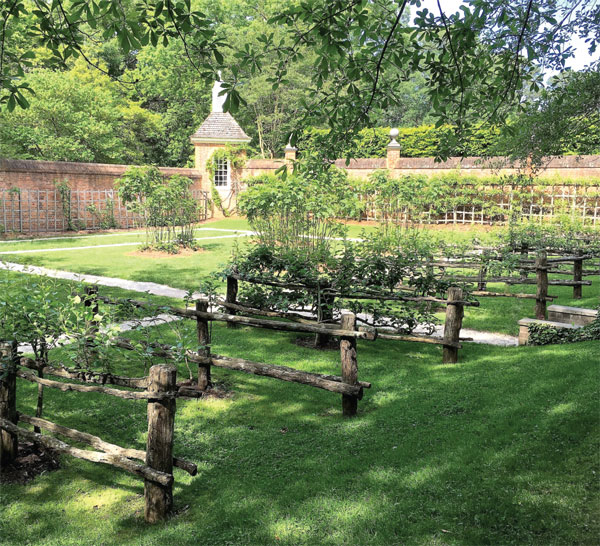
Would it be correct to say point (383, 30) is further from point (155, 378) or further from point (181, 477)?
point (181, 477)

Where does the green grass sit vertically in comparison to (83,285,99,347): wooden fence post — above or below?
below

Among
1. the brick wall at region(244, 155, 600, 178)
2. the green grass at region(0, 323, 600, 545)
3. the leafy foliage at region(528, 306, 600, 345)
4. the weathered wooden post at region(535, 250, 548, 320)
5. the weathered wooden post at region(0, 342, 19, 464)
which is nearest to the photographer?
the green grass at region(0, 323, 600, 545)

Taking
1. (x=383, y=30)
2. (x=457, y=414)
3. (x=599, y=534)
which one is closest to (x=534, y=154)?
(x=383, y=30)

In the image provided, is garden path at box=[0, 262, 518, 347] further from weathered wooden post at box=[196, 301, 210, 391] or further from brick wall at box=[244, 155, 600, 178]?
brick wall at box=[244, 155, 600, 178]

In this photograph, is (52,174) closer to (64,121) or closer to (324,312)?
(64,121)

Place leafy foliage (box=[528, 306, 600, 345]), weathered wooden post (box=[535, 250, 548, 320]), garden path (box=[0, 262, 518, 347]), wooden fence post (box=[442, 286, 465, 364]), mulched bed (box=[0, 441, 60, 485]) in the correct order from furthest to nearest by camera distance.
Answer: weathered wooden post (box=[535, 250, 548, 320])
garden path (box=[0, 262, 518, 347])
leafy foliage (box=[528, 306, 600, 345])
wooden fence post (box=[442, 286, 465, 364])
mulched bed (box=[0, 441, 60, 485])

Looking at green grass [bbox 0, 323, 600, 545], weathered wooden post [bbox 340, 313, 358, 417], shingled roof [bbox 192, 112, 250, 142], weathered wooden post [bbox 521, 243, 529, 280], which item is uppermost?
shingled roof [bbox 192, 112, 250, 142]

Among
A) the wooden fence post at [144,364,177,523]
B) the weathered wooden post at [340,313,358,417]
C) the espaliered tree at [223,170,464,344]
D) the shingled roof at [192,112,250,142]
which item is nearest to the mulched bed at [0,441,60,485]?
the wooden fence post at [144,364,177,523]

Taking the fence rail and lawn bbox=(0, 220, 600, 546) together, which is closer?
lawn bbox=(0, 220, 600, 546)

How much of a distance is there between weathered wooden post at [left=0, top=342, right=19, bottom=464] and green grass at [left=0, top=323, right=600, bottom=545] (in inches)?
11.5

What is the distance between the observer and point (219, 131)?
97.3ft

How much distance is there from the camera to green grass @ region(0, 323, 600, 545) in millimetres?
3395

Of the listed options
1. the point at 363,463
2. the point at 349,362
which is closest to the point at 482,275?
the point at 349,362

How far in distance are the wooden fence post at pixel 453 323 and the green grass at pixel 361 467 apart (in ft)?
1.47
